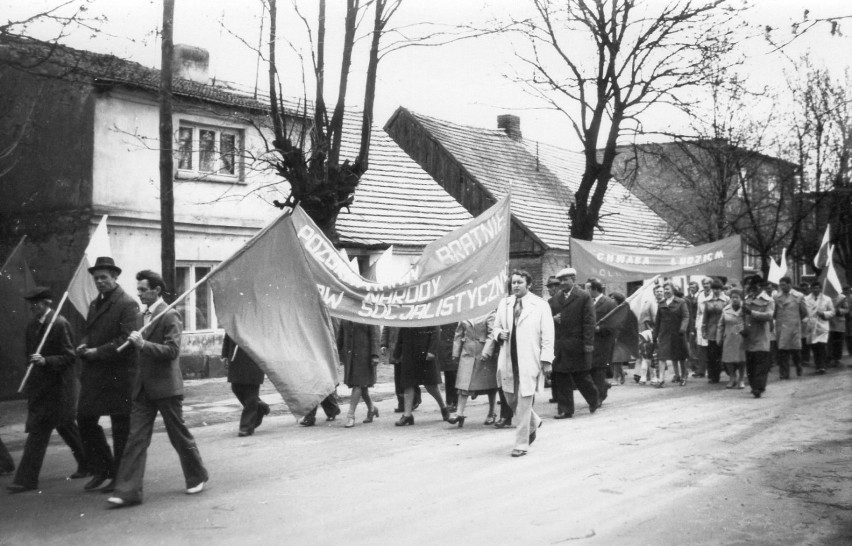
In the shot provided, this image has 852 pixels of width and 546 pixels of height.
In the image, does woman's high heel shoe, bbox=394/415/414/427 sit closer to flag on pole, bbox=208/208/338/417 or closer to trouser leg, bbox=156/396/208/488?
flag on pole, bbox=208/208/338/417

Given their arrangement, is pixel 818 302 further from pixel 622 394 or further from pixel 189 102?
pixel 189 102

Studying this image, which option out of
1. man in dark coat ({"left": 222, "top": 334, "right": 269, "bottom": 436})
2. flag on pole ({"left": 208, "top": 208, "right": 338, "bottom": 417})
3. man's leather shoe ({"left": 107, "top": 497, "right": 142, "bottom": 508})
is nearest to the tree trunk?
man in dark coat ({"left": 222, "top": 334, "right": 269, "bottom": 436})

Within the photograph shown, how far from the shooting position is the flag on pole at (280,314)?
820 centimetres

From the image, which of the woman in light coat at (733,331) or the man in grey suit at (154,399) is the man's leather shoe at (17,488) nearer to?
the man in grey suit at (154,399)

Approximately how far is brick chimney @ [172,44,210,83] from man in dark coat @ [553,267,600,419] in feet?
44.1

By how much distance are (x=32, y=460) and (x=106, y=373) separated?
108 cm

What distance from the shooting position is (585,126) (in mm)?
21250

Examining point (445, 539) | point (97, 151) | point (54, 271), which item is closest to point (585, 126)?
point (97, 151)

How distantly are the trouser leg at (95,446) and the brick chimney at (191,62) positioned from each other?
1615 centimetres

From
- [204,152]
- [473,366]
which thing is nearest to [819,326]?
[473,366]

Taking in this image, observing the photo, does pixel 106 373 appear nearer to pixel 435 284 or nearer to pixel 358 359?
pixel 435 284

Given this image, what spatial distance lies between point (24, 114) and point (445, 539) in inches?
648

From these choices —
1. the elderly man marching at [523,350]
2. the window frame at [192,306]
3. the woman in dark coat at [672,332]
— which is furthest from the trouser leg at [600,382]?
the window frame at [192,306]

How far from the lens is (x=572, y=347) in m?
12.9
